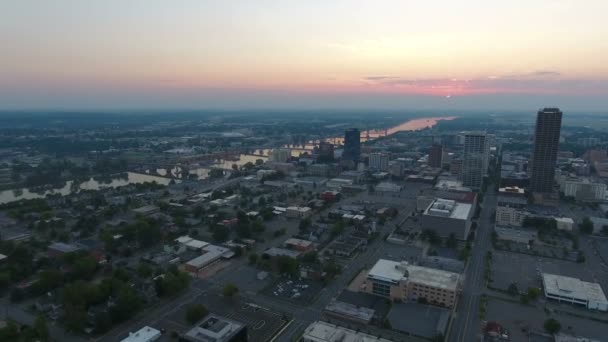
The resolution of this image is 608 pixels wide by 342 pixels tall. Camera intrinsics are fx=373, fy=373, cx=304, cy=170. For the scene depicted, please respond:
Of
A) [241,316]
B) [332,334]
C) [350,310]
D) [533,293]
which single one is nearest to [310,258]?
[350,310]

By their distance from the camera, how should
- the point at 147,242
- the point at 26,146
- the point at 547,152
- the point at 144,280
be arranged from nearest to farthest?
the point at 144,280 < the point at 147,242 < the point at 547,152 < the point at 26,146

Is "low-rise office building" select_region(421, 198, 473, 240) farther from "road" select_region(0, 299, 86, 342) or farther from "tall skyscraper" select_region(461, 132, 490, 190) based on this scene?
"road" select_region(0, 299, 86, 342)

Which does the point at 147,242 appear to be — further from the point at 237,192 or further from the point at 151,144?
the point at 151,144

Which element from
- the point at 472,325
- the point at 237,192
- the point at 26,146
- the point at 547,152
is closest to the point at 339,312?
the point at 472,325

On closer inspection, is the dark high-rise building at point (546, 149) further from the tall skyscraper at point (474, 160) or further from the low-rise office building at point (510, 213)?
the low-rise office building at point (510, 213)

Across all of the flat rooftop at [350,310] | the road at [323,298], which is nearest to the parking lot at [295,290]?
the road at [323,298]
